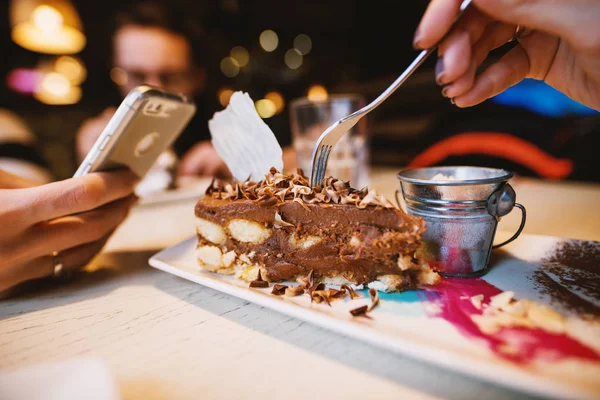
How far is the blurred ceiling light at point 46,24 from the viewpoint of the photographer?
332 cm

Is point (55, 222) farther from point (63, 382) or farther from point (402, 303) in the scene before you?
point (402, 303)

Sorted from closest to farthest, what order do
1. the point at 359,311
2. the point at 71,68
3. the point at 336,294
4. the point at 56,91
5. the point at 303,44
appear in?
the point at 359,311 < the point at 336,294 < the point at 56,91 < the point at 71,68 < the point at 303,44

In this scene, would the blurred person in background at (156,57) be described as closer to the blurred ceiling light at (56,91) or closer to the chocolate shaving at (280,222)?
the chocolate shaving at (280,222)

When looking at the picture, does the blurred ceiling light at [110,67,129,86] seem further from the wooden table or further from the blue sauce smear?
the blue sauce smear

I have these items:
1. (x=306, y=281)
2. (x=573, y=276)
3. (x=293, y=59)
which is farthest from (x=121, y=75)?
(x=573, y=276)

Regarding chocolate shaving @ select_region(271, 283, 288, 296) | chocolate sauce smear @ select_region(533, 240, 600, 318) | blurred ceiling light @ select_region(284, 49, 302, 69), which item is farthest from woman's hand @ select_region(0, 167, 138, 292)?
blurred ceiling light @ select_region(284, 49, 302, 69)

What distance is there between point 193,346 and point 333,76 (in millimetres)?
6415

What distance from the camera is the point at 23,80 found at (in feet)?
20.6

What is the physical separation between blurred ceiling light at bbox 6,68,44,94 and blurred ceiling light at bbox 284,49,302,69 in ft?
14.7

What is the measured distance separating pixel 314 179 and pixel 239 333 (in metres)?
0.56

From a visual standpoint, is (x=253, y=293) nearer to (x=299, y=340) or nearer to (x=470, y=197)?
(x=299, y=340)

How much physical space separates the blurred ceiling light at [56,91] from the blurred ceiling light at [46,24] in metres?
2.92

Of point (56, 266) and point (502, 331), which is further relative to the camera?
point (56, 266)

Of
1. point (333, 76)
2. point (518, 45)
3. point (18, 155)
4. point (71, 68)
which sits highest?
point (71, 68)
